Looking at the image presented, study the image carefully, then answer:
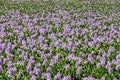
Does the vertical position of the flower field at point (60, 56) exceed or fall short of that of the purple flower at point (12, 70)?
it falls short

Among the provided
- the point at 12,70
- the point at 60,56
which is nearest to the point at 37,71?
the point at 12,70

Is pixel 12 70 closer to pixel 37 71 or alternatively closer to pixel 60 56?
pixel 37 71

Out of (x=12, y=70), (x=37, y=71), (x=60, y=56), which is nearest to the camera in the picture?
(x=37, y=71)

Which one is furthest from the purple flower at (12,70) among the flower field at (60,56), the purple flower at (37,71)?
the purple flower at (37,71)

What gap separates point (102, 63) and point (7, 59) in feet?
8.42

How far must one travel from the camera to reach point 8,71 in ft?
24.9

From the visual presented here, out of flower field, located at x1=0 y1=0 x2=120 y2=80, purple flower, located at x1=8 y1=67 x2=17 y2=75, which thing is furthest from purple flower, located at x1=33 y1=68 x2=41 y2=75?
purple flower, located at x1=8 y1=67 x2=17 y2=75

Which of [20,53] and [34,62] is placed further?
[20,53]

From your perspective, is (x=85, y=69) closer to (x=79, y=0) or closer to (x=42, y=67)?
(x=42, y=67)

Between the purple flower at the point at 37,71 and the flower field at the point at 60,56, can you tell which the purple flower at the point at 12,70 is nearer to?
the flower field at the point at 60,56

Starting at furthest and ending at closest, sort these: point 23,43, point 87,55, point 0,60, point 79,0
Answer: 1. point 79,0
2. point 23,43
3. point 87,55
4. point 0,60

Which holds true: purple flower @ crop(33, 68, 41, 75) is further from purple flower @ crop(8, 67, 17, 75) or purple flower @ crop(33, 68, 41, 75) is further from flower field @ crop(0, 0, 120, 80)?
purple flower @ crop(8, 67, 17, 75)

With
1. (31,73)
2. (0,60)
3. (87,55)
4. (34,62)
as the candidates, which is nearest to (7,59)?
(0,60)

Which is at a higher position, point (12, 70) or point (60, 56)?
point (12, 70)
